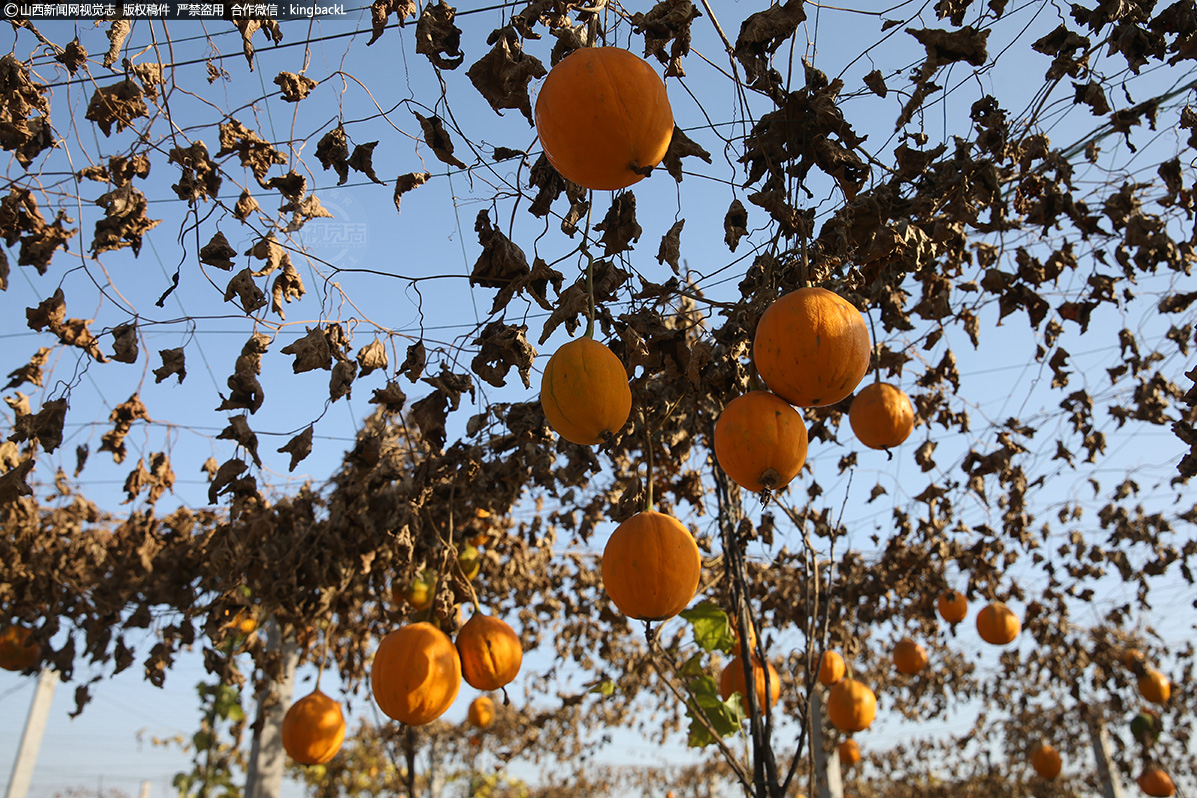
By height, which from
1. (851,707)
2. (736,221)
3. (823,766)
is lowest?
(823,766)

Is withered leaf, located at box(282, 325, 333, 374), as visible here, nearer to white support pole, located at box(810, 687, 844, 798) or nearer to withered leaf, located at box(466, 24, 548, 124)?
withered leaf, located at box(466, 24, 548, 124)

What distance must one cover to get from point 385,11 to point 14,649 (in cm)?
522

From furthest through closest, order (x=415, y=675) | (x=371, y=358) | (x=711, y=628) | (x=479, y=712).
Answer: (x=479, y=712)
(x=711, y=628)
(x=415, y=675)
(x=371, y=358)

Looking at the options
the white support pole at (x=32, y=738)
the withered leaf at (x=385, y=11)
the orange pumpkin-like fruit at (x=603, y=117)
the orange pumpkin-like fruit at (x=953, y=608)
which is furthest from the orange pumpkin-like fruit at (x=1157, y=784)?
the white support pole at (x=32, y=738)

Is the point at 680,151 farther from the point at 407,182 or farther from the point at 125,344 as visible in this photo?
the point at 125,344

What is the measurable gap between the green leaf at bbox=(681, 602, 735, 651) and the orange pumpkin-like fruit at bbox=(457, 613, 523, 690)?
0.82 m

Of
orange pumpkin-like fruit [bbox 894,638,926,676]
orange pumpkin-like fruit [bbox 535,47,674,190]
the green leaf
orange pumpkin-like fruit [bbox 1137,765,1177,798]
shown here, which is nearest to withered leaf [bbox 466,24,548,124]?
orange pumpkin-like fruit [bbox 535,47,674,190]

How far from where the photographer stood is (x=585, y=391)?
1814mm

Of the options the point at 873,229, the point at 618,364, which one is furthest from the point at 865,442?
the point at 618,364

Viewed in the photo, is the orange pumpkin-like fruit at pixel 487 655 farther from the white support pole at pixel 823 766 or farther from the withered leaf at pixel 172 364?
the white support pole at pixel 823 766

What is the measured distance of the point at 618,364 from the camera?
6.20 ft

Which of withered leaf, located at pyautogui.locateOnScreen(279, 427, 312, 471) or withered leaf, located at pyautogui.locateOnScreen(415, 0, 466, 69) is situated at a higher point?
withered leaf, located at pyautogui.locateOnScreen(415, 0, 466, 69)

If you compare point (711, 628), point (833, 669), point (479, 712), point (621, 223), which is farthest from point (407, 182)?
point (479, 712)

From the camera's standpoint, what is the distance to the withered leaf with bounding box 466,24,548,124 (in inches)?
72.4
